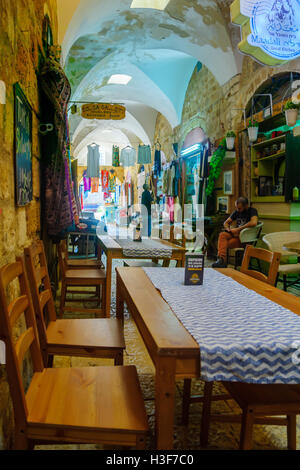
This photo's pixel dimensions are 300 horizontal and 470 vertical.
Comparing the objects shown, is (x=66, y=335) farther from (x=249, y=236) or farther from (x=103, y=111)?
(x=103, y=111)

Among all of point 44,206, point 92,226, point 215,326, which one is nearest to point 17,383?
point 215,326

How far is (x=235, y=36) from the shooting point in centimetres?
659

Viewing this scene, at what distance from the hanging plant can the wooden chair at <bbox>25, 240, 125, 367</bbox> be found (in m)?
5.58

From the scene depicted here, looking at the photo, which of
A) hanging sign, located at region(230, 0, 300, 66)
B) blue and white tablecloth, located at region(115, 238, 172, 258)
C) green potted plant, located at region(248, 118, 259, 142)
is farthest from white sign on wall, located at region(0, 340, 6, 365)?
green potted plant, located at region(248, 118, 259, 142)

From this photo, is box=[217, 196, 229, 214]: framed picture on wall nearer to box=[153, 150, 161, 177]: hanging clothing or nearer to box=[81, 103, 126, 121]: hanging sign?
box=[81, 103, 126, 121]: hanging sign

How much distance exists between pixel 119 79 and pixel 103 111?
3.06 metres

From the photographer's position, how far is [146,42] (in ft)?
24.3

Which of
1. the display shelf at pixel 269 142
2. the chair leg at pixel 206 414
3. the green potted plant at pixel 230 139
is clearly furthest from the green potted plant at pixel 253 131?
the chair leg at pixel 206 414

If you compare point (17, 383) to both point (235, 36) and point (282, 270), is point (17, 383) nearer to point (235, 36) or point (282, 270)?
point (282, 270)

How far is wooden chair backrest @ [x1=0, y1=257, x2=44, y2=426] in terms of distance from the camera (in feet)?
3.65

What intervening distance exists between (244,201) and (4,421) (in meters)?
5.18

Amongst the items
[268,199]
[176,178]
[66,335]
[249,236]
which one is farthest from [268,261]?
[176,178]

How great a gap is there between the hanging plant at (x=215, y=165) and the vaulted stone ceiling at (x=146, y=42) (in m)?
1.42

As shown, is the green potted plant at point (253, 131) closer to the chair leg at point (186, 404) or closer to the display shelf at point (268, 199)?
the display shelf at point (268, 199)
